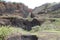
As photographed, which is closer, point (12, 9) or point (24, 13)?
point (12, 9)

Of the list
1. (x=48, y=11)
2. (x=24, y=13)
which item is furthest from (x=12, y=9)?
(x=48, y=11)

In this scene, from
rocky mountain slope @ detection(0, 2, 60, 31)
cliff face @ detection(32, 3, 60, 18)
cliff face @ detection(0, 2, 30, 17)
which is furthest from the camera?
cliff face @ detection(0, 2, 30, 17)

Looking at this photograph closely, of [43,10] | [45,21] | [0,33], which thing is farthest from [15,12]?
[0,33]

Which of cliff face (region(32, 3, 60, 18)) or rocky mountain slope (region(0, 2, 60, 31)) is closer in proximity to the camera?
rocky mountain slope (region(0, 2, 60, 31))

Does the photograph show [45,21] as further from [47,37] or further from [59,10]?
[47,37]

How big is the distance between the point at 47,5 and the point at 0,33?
19.2 metres

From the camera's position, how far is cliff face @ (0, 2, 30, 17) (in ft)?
79.6

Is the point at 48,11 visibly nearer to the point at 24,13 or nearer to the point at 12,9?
the point at 24,13

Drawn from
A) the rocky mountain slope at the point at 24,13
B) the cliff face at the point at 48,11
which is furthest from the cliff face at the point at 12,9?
the cliff face at the point at 48,11

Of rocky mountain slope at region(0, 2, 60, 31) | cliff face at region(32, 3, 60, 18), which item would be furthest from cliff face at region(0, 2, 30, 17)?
cliff face at region(32, 3, 60, 18)

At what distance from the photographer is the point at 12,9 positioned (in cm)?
2520

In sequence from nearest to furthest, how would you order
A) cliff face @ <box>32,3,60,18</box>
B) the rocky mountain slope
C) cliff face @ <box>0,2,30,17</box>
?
the rocky mountain slope < cliff face @ <box>32,3,60,18</box> < cliff face @ <box>0,2,30,17</box>

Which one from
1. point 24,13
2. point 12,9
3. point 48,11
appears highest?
point 12,9

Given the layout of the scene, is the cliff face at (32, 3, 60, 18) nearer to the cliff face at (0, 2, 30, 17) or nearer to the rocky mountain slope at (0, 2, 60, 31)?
the rocky mountain slope at (0, 2, 60, 31)
